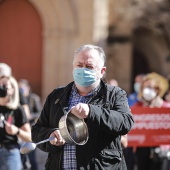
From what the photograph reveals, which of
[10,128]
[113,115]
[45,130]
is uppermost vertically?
[113,115]

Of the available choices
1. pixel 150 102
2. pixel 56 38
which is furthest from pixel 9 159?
pixel 56 38

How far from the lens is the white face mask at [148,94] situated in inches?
260

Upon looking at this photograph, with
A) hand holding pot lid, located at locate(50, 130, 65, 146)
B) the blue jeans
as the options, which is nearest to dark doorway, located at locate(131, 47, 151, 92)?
the blue jeans

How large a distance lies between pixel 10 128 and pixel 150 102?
2.28 m

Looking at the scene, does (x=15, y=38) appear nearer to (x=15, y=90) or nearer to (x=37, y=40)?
(x=37, y=40)

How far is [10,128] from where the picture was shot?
4.96 metres

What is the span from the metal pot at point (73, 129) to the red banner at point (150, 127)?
2.88m

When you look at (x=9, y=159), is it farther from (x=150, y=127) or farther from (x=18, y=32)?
(x=18, y=32)

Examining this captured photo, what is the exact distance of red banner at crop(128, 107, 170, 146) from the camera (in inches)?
240

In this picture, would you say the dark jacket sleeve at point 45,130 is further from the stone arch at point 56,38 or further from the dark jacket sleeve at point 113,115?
the stone arch at point 56,38

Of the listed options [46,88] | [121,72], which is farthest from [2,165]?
[121,72]

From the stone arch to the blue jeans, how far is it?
13291 mm

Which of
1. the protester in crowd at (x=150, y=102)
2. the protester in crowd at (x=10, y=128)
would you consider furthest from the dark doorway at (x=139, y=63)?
the protester in crowd at (x=10, y=128)

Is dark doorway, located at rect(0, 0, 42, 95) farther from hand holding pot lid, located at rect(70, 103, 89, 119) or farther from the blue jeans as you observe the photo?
hand holding pot lid, located at rect(70, 103, 89, 119)
